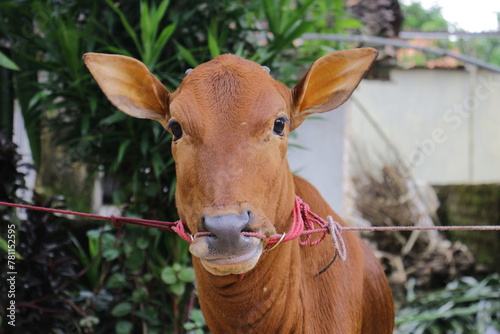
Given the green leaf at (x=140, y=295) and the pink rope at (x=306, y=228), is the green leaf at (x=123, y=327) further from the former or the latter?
the pink rope at (x=306, y=228)

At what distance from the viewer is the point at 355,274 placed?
312cm

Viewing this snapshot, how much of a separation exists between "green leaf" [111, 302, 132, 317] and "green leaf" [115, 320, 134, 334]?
0.06 meters

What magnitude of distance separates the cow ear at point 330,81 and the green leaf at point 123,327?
2254 mm

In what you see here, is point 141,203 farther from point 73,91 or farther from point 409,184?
point 409,184

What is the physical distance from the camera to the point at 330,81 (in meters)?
2.91

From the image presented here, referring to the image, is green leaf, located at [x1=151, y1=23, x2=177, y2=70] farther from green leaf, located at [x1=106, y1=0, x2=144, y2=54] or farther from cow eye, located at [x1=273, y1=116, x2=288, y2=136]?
cow eye, located at [x1=273, y1=116, x2=288, y2=136]

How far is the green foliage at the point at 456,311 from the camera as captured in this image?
6301 millimetres

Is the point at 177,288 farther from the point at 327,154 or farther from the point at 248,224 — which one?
the point at 327,154

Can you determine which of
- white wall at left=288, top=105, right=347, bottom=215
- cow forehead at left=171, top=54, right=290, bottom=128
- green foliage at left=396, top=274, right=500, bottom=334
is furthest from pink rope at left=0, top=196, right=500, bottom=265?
green foliage at left=396, top=274, right=500, bottom=334

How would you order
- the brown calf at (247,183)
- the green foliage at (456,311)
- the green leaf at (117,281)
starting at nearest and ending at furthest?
the brown calf at (247,183)
the green leaf at (117,281)
the green foliage at (456,311)

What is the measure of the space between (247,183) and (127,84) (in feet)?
3.21

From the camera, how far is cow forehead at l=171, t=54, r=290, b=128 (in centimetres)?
246

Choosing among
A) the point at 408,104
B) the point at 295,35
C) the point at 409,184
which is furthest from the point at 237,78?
the point at 408,104

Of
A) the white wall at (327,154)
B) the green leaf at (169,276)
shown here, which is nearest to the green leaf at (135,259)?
the green leaf at (169,276)
